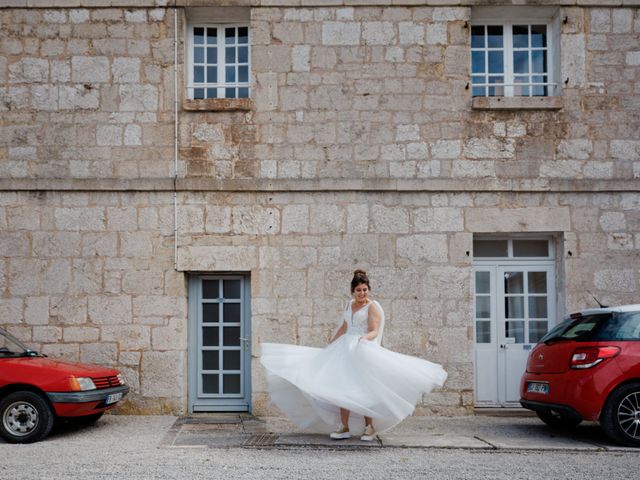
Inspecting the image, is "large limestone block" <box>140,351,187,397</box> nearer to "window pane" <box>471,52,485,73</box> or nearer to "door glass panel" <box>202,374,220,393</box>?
"door glass panel" <box>202,374,220,393</box>

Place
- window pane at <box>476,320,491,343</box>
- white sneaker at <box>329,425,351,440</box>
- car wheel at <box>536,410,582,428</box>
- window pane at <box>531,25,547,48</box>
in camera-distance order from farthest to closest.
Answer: window pane at <box>531,25,547,48</box>
window pane at <box>476,320,491,343</box>
car wheel at <box>536,410,582,428</box>
white sneaker at <box>329,425,351,440</box>

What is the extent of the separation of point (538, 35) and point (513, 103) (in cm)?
130

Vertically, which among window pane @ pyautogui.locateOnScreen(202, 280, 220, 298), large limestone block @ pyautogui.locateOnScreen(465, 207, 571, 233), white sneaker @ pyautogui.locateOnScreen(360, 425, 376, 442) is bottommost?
white sneaker @ pyautogui.locateOnScreen(360, 425, 376, 442)

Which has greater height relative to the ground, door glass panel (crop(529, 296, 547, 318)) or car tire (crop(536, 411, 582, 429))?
door glass panel (crop(529, 296, 547, 318))

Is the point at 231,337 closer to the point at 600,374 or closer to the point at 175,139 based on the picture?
the point at 175,139

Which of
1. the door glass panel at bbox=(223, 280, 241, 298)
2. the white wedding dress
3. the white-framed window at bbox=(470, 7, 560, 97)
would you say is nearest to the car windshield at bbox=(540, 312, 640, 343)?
the white wedding dress

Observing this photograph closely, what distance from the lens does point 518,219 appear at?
11.0 metres

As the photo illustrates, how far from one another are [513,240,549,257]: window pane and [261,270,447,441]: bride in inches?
136

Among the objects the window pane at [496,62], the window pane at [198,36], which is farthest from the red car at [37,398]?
the window pane at [496,62]

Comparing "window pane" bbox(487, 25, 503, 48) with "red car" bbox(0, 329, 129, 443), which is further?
"window pane" bbox(487, 25, 503, 48)

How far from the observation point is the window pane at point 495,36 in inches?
454

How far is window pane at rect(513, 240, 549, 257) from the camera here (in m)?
11.4

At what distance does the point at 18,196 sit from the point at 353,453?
19.7 feet

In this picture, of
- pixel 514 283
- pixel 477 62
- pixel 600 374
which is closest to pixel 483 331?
pixel 514 283
